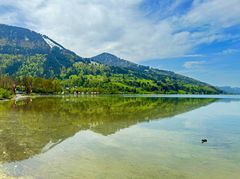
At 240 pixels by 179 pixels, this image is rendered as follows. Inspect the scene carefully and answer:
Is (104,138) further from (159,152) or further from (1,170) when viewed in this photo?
(1,170)

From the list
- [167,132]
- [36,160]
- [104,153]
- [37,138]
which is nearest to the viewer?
[36,160]

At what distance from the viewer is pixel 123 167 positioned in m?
21.4

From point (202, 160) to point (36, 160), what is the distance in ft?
44.6

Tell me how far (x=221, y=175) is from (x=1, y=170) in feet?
49.6

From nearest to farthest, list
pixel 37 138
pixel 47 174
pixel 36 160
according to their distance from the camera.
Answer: pixel 47 174
pixel 36 160
pixel 37 138

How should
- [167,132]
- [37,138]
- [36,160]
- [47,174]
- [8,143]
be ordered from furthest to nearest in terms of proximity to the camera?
[167,132]
[37,138]
[8,143]
[36,160]
[47,174]

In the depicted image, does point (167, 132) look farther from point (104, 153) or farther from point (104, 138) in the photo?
point (104, 153)

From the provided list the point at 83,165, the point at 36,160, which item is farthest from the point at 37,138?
the point at 83,165

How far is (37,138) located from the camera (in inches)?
1270

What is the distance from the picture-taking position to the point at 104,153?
85.7 feet

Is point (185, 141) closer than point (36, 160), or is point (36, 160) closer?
point (36, 160)

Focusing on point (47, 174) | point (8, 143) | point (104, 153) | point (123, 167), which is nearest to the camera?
point (47, 174)

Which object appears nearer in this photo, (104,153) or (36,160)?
(36,160)

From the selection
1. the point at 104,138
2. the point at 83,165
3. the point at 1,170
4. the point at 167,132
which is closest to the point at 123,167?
the point at 83,165
